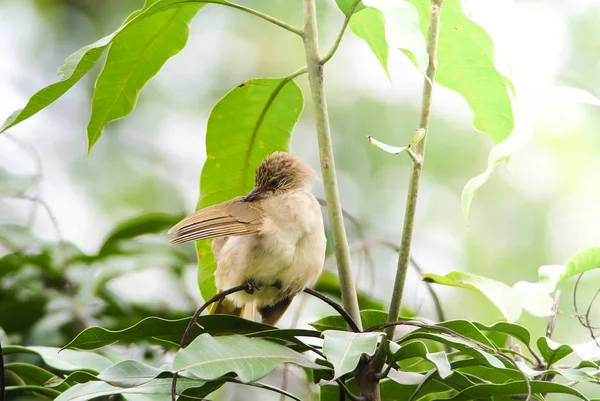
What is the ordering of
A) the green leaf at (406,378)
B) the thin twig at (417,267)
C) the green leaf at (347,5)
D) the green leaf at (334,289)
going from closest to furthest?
the green leaf at (406,378) → the green leaf at (347,5) → the thin twig at (417,267) → the green leaf at (334,289)

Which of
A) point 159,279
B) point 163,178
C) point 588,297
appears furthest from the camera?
point 163,178

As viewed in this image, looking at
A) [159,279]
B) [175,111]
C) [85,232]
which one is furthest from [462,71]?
[175,111]

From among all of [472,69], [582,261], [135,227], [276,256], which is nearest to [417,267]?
[276,256]

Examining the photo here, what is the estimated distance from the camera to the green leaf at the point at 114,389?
4.04ft

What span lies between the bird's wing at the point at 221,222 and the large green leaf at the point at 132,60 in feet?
0.96

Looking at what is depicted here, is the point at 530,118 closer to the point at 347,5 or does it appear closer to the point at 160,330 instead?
the point at 347,5

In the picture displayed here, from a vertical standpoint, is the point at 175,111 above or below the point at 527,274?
above

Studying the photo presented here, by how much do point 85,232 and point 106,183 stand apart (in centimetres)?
65

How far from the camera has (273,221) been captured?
6.39 ft

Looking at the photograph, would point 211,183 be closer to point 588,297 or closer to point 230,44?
point 588,297

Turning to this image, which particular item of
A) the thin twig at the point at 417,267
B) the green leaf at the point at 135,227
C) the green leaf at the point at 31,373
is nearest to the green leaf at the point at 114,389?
the green leaf at the point at 31,373

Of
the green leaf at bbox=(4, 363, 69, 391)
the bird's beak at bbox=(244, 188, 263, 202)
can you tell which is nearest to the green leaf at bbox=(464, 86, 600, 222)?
the bird's beak at bbox=(244, 188, 263, 202)

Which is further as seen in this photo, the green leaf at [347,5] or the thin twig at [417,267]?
the thin twig at [417,267]

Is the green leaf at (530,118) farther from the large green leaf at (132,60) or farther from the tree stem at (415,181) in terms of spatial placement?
the large green leaf at (132,60)
